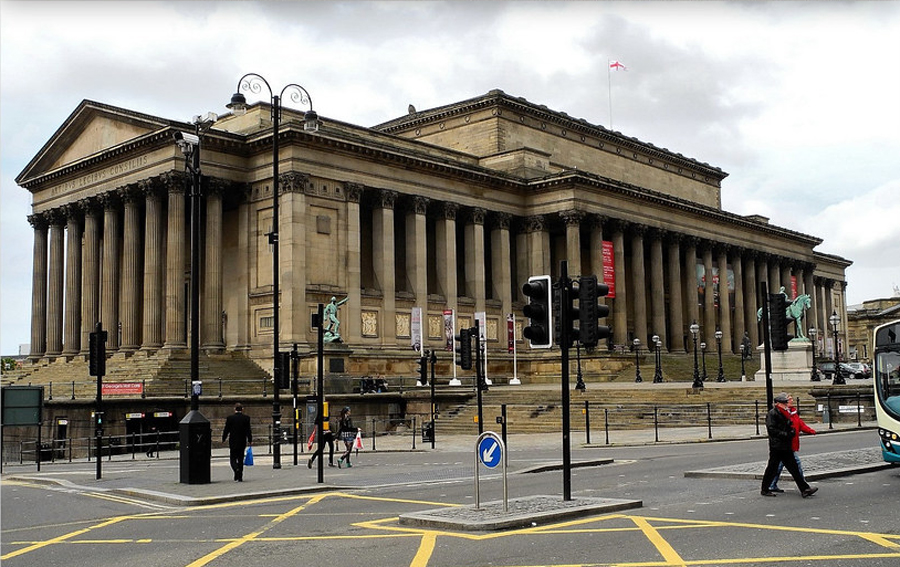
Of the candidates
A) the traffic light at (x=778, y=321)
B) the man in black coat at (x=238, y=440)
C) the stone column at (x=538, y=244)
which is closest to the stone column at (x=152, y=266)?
the stone column at (x=538, y=244)

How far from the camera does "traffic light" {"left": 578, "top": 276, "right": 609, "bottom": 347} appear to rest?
53.6ft

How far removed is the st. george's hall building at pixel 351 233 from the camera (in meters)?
56.0

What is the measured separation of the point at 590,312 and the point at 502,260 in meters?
52.3

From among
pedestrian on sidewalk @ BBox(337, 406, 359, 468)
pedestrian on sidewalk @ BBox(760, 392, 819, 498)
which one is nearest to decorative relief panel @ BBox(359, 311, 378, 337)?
pedestrian on sidewalk @ BBox(337, 406, 359, 468)

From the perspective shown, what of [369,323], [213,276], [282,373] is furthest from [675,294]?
[282,373]

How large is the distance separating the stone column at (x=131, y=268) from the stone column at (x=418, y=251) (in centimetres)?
1603

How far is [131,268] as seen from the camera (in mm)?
57875

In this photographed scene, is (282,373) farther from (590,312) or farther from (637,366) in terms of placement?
(637,366)

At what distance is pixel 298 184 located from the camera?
5525 cm

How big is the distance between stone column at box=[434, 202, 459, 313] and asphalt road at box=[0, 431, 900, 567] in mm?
40874

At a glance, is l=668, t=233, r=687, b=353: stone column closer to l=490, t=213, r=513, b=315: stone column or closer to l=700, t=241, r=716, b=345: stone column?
l=700, t=241, r=716, b=345: stone column

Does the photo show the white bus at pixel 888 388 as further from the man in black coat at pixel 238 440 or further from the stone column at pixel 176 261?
the stone column at pixel 176 261

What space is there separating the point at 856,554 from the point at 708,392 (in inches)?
1473

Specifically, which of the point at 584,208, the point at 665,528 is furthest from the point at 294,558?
the point at 584,208
